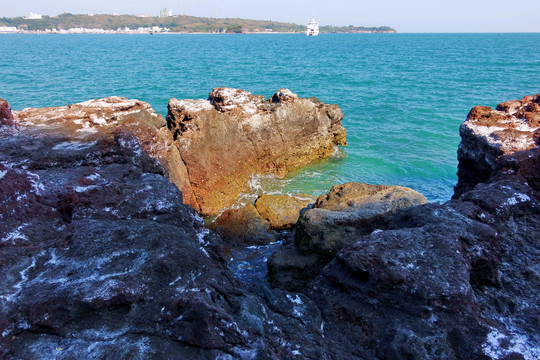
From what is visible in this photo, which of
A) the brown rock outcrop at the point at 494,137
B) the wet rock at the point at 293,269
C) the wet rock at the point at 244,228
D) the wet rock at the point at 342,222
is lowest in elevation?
the wet rock at the point at 244,228

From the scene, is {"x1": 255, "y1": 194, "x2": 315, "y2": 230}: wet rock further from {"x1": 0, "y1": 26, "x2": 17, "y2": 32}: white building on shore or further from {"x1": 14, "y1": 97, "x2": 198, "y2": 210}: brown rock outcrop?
{"x1": 0, "y1": 26, "x2": 17, "y2": 32}: white building on shore

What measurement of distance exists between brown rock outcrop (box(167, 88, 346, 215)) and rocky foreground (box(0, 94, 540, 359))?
5.86m

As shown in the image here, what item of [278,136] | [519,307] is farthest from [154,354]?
[278,136]

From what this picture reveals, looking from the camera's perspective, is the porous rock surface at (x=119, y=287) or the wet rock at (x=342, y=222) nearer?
the porous rock surface at (x=119, y=287)

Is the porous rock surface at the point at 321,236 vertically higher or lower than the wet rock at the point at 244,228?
higher

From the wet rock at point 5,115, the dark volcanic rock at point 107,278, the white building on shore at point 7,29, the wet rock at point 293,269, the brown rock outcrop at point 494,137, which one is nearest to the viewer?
the dark volcanic rock at point 107,278

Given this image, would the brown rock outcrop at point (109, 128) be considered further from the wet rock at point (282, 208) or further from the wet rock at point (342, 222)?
the wet rock at point (342, 222)

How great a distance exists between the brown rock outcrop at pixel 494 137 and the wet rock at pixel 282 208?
14.9 feet

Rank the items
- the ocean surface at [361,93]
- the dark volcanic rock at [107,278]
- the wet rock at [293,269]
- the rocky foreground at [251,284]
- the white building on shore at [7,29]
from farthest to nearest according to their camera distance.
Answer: the white building on shore at [7,29]
the ocean surface at [361,93]
the wet rock at [293,269]
the rocky foreground at [251,284]
the dark volcanic rock at [107,278]

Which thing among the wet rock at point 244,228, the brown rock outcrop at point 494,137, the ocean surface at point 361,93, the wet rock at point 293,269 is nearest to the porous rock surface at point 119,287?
the wet rock at point 293,269

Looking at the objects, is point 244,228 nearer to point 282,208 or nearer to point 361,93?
point 282,208

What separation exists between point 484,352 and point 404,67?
54.7 metres

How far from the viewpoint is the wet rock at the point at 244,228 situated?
974 centimetres

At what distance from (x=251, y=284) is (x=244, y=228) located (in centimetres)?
547
